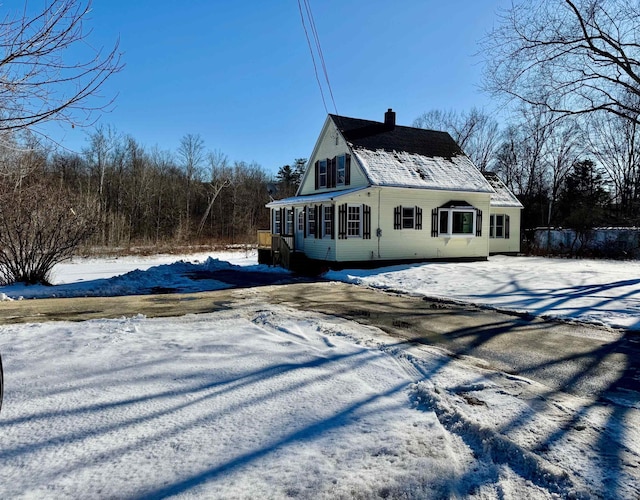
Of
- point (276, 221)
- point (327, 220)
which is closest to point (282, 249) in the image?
point (327, 220)

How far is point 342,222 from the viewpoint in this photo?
16.1 m

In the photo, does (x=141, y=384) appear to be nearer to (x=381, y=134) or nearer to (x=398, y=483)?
(x=398, y=483)

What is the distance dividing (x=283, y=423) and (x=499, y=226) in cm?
2348

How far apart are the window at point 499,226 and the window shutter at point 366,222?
34.0 feet

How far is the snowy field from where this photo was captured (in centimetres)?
236

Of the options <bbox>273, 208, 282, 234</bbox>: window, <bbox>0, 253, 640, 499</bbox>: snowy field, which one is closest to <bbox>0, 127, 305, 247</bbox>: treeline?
<bbox>273, 208, 282, 234</bbox>: window

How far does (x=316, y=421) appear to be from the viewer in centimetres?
307

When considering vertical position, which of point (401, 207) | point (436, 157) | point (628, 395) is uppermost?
point (436, 157)

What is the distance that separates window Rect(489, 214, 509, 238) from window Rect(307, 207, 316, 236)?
1165cm

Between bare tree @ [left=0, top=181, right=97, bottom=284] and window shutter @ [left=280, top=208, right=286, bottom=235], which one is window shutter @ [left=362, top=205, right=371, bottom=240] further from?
bare tree @ [left=0, top=181, right=97, bottom=284]

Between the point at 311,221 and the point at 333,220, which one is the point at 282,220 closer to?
the point at 311,221

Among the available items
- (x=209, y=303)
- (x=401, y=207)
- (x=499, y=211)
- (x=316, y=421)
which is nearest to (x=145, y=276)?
(x=209, y=303)

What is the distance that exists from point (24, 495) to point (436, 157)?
2046 centimetres

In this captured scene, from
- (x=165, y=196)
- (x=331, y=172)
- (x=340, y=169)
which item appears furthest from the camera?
(x=165, y=196)
